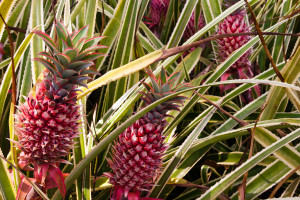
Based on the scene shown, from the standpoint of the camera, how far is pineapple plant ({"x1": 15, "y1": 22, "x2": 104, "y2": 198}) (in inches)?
29.8

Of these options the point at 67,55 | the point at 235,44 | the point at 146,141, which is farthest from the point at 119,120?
the point at 235,44

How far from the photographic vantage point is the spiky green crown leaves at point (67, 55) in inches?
29.0

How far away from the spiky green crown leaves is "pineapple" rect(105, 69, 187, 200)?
17cm

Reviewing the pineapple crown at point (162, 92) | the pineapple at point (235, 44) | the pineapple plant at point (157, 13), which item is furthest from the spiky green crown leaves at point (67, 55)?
the pineapple plant at point (157, 13)

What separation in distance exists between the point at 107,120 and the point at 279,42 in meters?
1.06

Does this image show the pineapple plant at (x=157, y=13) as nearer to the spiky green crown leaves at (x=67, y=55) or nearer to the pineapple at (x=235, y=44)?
the pineapple at (x=235, y=44)

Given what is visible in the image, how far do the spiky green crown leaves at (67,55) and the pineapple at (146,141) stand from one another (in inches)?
6.9

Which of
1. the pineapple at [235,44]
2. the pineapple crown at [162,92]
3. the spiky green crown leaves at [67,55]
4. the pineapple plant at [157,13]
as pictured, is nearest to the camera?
the spiky green crown leaves at [67,55]

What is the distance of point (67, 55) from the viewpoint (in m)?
0.74

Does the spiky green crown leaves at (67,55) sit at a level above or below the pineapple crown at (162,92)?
above

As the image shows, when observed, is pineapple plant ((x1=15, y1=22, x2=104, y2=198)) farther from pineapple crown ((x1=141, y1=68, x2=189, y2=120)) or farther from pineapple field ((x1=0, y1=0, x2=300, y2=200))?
pineapple crown ((x1=141, y1=68, x2=189, y2=120))

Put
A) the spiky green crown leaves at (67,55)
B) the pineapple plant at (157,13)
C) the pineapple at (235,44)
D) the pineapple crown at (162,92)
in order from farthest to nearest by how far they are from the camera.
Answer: the pineapple plant at (157,13), the pineapple at (235,44), the pineapple crown at (162,92), the spiky green crown leaves at (67,55)

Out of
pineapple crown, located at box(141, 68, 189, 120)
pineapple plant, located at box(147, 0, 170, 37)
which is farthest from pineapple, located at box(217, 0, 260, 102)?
pineapple crown, located at box(141, 68, 189, 120)

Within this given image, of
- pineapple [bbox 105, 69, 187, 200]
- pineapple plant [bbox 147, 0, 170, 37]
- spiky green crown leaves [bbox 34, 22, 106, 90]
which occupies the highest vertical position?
pineapple plant [bbox 147, 0, 170, 37]
